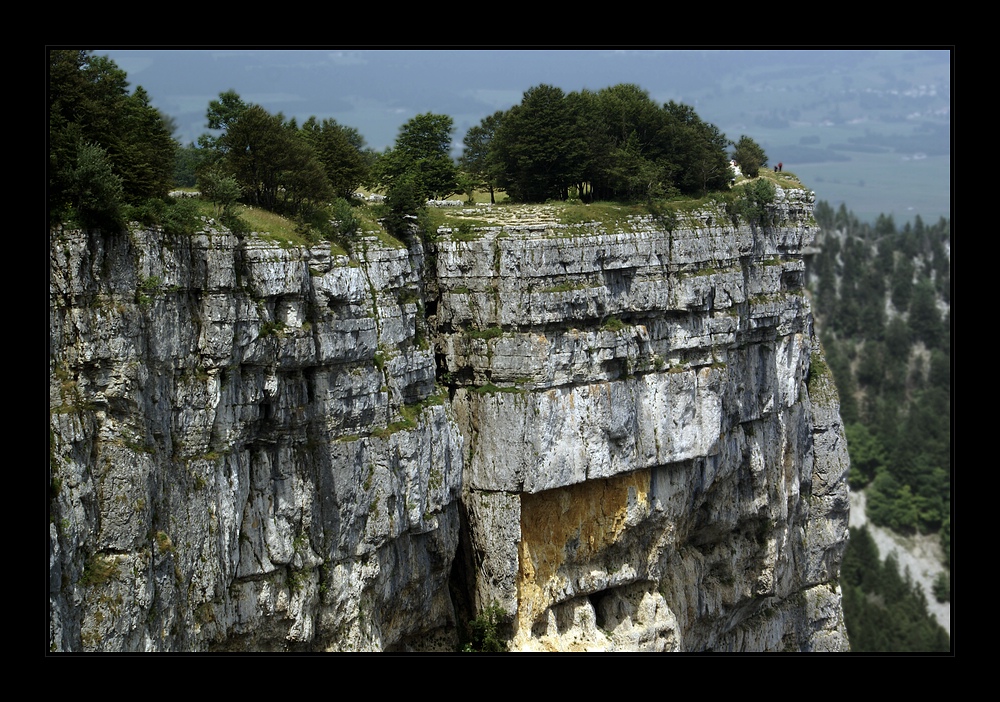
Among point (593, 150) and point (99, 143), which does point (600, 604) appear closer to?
point (593, 150)

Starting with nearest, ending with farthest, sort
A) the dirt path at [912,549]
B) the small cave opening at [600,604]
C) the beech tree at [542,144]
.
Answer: the beech tree at [542,144] → the small cave opening at [600,604] → the dirt path at [912,549]

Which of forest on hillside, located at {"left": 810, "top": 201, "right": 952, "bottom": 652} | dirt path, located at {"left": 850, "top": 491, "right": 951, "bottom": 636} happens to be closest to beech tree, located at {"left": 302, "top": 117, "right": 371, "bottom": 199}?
forest on hillside, located at {"left": 810, "top": 201, "right": 952, "bottom": 652}

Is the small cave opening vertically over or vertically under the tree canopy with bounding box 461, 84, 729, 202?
under

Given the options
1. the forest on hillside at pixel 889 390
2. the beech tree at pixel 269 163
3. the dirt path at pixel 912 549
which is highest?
the beech tree at pixel 269 163

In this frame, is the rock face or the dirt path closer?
the rock face

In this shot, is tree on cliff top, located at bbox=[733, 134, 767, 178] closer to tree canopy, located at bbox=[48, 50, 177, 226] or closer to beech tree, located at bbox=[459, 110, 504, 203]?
beech tree, located at bbox=[459, 110, 504, 203]

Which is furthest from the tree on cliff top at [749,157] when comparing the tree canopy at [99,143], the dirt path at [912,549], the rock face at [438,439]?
the dirt path at [912,549]

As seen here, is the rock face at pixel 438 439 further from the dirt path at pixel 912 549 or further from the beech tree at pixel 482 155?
the dirt path at pixel 912 549
